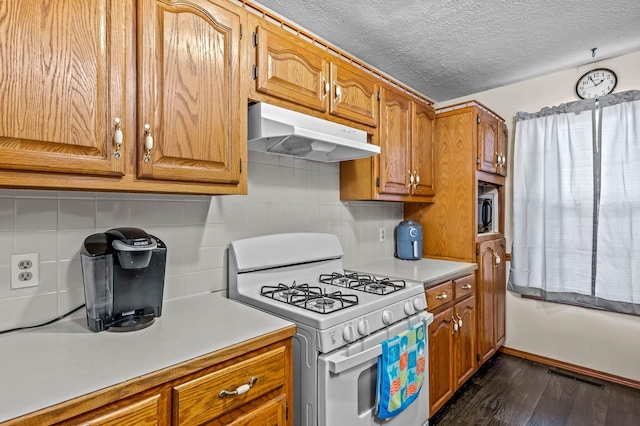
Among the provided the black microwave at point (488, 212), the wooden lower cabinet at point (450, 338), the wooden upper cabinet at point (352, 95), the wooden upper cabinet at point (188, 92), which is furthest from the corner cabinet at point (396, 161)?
the wooden upper cabinet at point (188, 92)

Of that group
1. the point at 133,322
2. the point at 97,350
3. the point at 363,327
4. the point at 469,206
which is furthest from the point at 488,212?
the point at 97,350

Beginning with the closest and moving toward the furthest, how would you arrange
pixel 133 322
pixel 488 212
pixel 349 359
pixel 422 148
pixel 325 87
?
pixel 133 322, pixel 349 359, pixel 325 87, pixel 422 148, pixel 488 212

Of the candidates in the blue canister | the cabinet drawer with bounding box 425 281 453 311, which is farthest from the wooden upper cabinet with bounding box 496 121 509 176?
the cabinet drawer with bounding box 425 281 453 311

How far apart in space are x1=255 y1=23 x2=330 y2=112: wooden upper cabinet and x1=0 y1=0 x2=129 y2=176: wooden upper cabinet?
57 centimetres

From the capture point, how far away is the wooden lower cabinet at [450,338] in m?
2.00

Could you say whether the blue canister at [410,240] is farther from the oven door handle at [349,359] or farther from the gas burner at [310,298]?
the oven door handle at [349,359]

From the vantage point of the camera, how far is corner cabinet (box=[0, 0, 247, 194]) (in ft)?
2.99

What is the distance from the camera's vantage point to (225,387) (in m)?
1.02

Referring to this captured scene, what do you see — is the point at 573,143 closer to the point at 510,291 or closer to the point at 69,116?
the point at 510,291

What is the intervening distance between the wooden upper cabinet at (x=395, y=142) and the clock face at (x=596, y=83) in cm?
148

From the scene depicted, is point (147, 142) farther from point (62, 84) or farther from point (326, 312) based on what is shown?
point (326, 312)

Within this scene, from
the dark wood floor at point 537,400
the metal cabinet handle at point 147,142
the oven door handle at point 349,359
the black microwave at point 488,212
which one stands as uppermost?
the metal cabinet handle at point 147,142

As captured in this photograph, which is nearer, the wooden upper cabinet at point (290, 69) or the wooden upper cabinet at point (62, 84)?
the wooden upper cabinet at point (62, 84)

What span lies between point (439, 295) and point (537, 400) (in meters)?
1.13
